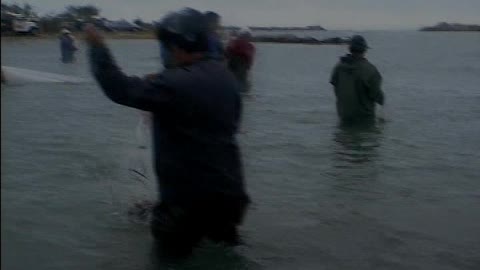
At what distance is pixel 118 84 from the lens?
410cm

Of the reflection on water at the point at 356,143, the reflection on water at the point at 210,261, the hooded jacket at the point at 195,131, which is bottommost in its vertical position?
the reflection on water at the point at 356,143

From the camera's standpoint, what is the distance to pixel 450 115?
15.9 meters

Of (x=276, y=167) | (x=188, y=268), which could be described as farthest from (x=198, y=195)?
(x=276, y=167)

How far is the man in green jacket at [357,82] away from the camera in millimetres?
11602

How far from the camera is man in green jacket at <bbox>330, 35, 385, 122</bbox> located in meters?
11.6

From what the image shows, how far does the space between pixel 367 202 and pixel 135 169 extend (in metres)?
2.08

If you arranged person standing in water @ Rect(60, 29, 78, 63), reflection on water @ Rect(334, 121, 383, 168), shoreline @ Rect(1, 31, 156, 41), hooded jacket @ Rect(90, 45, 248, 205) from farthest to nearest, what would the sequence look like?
1. person standing in water @ Rect(60, 29, 78, 63)
2. reflection on water @ Rect(334, 121, 383, 168)
3. hooded jacket @ Rect(90, 45, 248, 205)
4. shoreline @ Rect(1, 31, 156, 41)

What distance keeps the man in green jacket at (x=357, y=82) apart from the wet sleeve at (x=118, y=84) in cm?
738

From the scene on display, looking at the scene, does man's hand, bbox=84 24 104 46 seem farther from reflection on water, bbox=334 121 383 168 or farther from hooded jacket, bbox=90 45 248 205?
reflection on water, bbox=334 121 383 168

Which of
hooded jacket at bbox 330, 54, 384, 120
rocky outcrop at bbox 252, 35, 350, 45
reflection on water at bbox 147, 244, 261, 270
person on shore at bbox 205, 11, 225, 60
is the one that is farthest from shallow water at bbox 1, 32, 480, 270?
rocky outcrop at bbox 252, 35, 350, 45

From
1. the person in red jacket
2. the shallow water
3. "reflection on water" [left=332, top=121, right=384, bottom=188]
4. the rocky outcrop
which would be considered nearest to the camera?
the shallow water

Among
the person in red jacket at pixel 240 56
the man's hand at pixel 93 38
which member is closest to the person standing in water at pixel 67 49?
the person in red jacket at pixel 240 56

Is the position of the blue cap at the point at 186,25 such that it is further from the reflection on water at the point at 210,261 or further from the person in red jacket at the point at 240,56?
the person in red jacket at the point at 240,56

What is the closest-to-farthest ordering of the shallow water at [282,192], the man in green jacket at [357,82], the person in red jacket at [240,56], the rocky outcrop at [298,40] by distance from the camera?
the shallow water at [282,192] < the man in green jacket at [357,82] < the person in red jacket at [240,56] < the rocky outcrop at [298,40]
